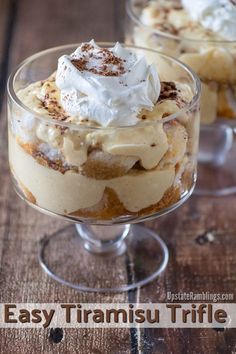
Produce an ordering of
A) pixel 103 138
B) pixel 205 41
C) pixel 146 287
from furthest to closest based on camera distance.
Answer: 1. pixel 205 41
2. pixel 146 287
3. pixel 103 138

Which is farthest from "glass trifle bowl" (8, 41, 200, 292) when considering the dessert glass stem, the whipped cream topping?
the whipped cream topping

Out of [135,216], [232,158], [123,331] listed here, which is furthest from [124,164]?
[232,158]

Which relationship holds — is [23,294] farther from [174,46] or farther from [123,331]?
[174,46]

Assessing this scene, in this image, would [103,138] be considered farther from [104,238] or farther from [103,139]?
[104,238]

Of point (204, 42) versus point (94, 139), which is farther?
point (204, 42)

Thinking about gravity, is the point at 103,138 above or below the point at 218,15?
below

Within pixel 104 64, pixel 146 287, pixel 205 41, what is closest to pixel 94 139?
pixel 104 64
